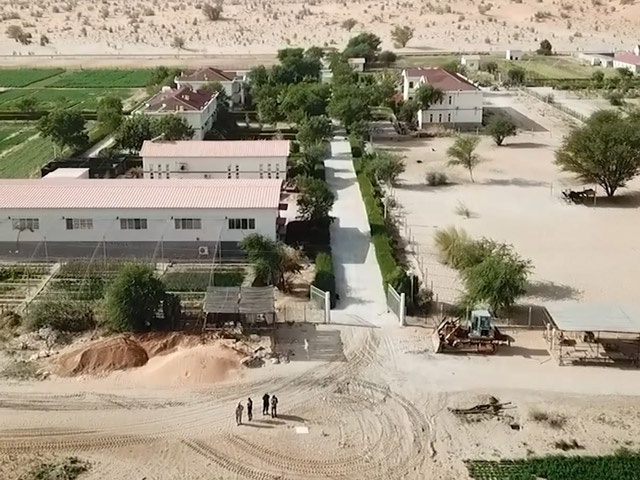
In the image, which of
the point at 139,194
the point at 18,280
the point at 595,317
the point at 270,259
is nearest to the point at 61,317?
the point at 18,280

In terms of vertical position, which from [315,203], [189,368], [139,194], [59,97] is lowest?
[189,368]

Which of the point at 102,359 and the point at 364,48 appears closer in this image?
the point at 102,359

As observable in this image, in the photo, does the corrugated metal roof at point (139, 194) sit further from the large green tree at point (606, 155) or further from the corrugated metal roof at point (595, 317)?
the large green tree at point (606, 155)

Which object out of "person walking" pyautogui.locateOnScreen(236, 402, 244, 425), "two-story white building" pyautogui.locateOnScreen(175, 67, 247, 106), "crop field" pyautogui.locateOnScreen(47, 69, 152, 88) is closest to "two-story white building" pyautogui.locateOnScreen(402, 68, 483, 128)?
"two-story white building" pyautogui.locateOnScreen(175, 67, 247, 106)

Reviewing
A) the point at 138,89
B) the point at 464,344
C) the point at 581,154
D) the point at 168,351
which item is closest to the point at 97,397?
the point at 168,351

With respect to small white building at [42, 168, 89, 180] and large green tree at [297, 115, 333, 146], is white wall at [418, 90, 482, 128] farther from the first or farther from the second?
small white building at [42, 168, 89, 180]

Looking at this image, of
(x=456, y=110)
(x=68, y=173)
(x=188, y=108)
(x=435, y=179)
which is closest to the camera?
(x=68, y=173)

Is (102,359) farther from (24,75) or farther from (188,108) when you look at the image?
(24,75)
